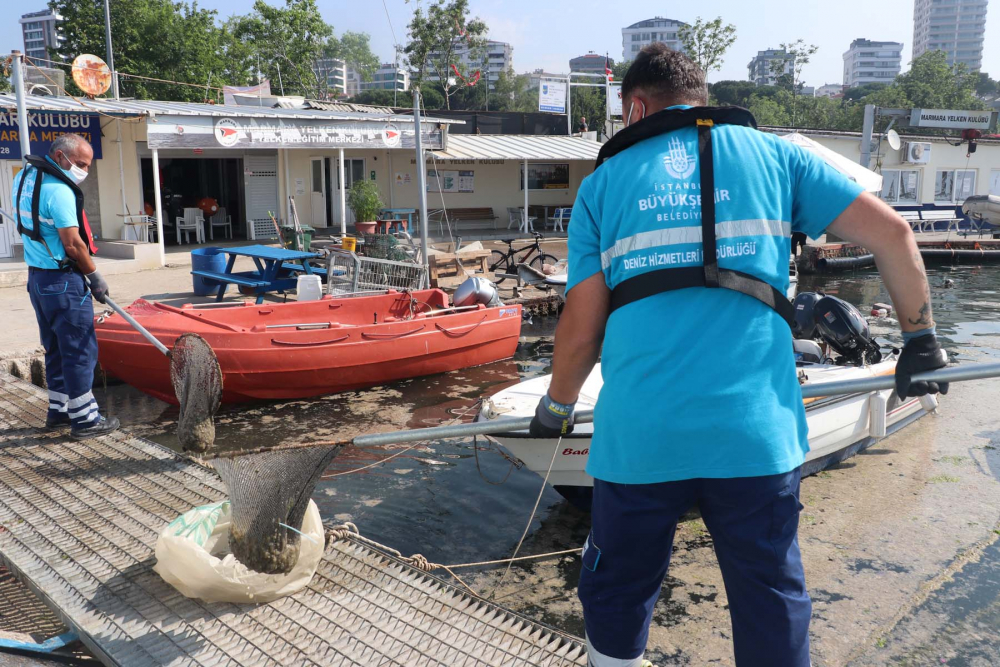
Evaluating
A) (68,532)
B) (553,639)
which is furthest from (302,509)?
(68,532)

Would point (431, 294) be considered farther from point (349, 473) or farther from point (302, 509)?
point (302, 509)

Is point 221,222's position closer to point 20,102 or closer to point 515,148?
point 515,148

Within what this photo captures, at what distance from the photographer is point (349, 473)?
21.4 ft

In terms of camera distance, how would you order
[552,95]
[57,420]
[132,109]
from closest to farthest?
[57,420] < [132,109] < [552,95]

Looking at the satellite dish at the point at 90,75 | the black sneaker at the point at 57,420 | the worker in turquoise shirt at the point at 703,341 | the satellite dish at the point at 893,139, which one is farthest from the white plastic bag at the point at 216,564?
the satellite dish at the point at 893,139

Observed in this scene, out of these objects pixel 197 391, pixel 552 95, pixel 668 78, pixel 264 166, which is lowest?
pixel 197 391

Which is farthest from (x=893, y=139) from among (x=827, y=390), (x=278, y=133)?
(x=827, y=390)

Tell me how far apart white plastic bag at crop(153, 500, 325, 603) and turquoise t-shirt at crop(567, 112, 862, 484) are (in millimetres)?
2067

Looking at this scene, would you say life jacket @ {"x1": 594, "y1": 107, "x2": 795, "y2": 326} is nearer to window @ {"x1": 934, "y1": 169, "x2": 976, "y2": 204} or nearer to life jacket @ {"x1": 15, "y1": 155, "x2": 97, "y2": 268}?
life jacket @ {"x1": 15, "y1": 155, "x2": 97, "y2": 268}

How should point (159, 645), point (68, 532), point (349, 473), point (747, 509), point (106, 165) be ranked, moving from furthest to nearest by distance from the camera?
point (106, 165), point (349, 473), point (68, 532), point (159, 645), point (747, 509)

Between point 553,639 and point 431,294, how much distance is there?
714cm

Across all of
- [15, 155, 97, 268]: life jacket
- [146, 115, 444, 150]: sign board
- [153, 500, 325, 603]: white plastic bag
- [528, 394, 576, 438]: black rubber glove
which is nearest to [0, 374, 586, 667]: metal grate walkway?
[153, 500, 325, 603]: white plastic bag

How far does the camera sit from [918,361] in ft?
7.48

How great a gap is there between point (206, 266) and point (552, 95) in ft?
62.0
